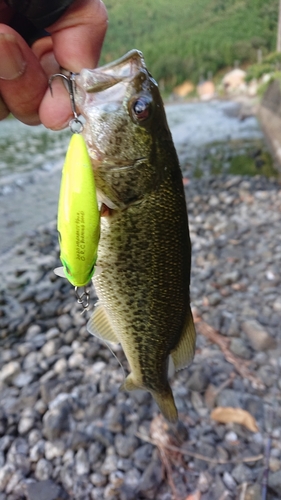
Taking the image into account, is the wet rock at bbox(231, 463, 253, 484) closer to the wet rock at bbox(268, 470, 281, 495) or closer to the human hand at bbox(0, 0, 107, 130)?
the wet rock at bbox(268, 470, 281, 495)

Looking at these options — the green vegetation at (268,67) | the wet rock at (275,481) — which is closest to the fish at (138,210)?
the wet rock at (275,481)

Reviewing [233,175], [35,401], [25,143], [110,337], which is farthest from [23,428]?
[25,143]

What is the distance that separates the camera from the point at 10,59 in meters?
1.51

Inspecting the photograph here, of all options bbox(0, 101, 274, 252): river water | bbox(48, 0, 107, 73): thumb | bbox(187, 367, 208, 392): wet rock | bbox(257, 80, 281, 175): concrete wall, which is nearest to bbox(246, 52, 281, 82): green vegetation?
bbox(0, 101, 274, 252): river water

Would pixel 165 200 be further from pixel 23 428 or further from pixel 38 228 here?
pixel 38 228

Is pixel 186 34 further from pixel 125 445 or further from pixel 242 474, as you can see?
pixel 242 474

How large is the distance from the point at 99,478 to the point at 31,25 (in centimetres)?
259

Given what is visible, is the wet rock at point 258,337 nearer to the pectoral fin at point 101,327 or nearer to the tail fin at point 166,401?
the tail fin at point 166,401

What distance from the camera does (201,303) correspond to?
4199mm

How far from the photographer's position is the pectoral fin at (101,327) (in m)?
1.79

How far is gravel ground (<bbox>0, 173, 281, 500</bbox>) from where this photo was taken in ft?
7.93

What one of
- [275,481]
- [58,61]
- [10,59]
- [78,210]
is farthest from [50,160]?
[78,210]

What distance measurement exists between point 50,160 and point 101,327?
42.4 feet

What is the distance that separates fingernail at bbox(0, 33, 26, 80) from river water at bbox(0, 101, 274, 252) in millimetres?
5396
